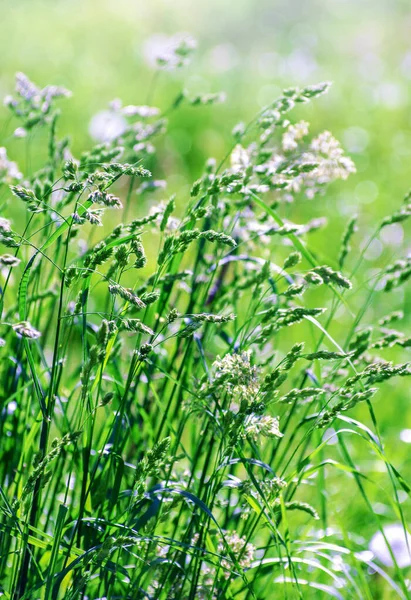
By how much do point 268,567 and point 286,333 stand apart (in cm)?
161

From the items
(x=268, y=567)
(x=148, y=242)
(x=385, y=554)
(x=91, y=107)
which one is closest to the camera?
(x=268, y=567)

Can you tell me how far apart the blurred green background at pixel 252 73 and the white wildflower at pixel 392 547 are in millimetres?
115

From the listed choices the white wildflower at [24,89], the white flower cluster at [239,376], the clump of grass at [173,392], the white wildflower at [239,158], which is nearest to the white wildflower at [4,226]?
the clump of grass at [173,392]

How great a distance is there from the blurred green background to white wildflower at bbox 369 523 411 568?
12cm

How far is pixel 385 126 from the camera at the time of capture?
549 cm

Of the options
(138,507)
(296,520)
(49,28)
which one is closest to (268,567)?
(138,507)

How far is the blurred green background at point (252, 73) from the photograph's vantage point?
4.39 m

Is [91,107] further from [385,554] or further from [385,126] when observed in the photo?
[385,554]

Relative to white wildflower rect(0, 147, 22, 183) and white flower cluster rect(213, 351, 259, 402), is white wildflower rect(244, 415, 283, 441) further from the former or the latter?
white wildflower rect(0, 147, 22, 183)

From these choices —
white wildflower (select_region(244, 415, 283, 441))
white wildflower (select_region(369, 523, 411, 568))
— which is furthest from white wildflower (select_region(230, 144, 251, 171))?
white wildflower (select_region(369, 523, 411, 568))

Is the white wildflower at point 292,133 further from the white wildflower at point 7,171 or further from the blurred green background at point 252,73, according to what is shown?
the blurred green background at point 252,73

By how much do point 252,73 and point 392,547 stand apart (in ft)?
16.5

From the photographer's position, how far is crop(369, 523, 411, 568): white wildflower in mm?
1984

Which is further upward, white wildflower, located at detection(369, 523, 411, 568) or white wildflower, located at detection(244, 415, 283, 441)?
white wildflower, located at detection(369, 523, 411, 568)
